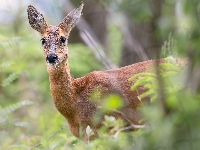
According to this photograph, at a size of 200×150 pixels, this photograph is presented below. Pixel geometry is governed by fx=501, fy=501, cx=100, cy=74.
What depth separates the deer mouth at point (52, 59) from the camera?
5.74 m

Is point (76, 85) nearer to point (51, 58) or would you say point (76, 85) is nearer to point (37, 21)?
point (51, 58)

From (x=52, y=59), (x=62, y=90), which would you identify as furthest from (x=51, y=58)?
(x=62, y=90)

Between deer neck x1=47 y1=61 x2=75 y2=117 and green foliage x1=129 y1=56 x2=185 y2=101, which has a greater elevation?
deer neck x1=47 y1=61 x2=75 y2=117

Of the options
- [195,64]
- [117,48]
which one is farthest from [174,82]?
[117,48]

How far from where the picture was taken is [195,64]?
7.35ft

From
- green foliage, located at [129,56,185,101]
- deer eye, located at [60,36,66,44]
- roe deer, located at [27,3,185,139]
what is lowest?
green foliage, located at [129,56,185,101]

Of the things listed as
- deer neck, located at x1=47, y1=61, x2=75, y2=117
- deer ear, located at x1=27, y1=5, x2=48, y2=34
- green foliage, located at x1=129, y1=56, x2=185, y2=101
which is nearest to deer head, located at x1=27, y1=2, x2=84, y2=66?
deer ear, located at x1=27, y1=5, x2=48, y2=34

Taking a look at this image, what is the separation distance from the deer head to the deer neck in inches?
4.8

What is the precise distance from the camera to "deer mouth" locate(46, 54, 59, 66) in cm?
574

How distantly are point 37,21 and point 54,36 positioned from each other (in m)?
0.47

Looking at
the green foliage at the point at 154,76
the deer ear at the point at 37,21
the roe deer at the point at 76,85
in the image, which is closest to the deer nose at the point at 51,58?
the roe deer at the point at 76,85

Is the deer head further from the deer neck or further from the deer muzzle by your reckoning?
the deer neck

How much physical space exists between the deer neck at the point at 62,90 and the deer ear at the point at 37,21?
0.70 metres

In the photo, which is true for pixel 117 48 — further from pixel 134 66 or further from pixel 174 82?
pixel 174 82
